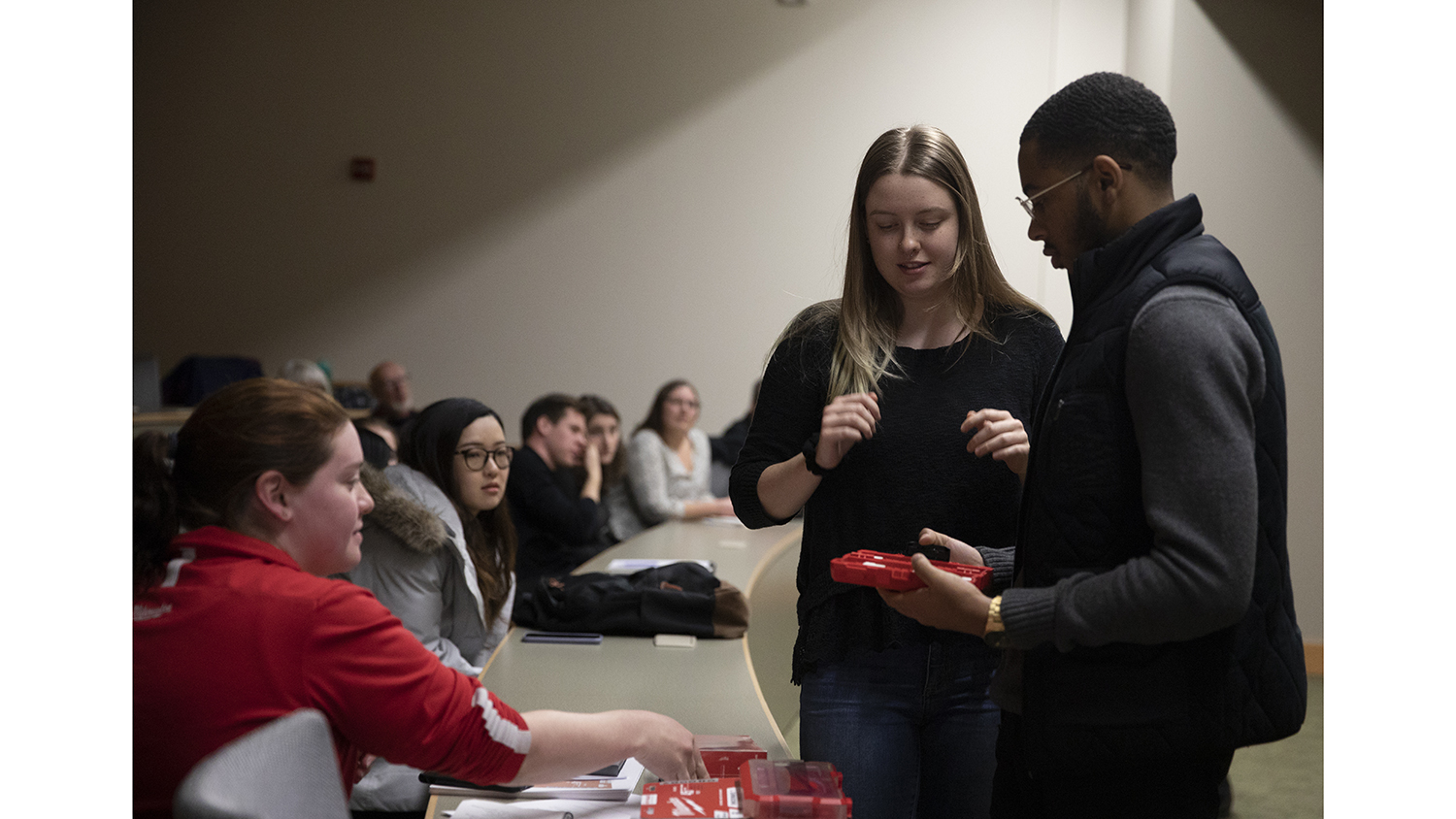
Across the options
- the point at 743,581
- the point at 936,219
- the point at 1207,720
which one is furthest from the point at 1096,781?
the point at 743,581

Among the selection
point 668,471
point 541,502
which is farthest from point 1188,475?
point 668,471

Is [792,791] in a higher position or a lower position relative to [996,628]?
lower

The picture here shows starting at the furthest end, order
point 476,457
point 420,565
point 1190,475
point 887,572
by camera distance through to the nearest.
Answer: point 476,457
point 420,565
point 887,572
point 1190,475

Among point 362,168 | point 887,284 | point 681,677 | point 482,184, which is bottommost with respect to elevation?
point 681,677

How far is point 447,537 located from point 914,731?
1.49 metres

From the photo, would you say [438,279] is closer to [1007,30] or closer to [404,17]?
[404,17]

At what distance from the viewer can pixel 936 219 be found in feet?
4.61

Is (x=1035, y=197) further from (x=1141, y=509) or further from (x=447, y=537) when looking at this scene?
(x=447, y=537)

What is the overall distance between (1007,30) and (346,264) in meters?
5.51

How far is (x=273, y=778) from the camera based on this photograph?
0.98 meters

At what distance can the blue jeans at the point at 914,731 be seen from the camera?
1424 mm

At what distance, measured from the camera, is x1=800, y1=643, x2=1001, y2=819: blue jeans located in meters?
1.42

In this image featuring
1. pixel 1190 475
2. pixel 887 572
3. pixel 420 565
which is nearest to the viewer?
pixel 1190 475
